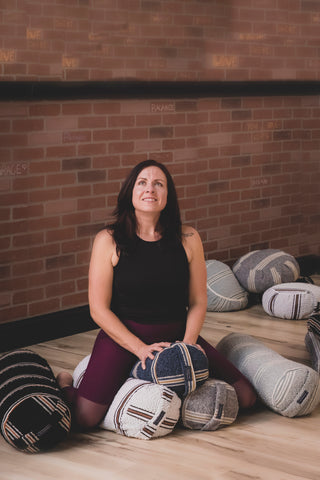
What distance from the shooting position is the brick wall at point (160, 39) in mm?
4312

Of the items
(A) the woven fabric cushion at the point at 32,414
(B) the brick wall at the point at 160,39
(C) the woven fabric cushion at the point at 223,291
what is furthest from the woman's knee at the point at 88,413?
(C) the woven fabric cushion at the point at 223,291

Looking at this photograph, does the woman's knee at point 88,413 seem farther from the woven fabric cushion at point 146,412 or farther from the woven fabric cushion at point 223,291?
→ the woven fabric cushion at point 223,291

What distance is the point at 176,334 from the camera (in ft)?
11.3

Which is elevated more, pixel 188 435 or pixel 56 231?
pixel 56 231

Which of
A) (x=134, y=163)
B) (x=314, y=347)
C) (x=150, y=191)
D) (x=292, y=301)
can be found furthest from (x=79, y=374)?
(x=292, y=301)

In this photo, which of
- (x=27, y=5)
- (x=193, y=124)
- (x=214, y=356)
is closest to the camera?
A: (x=214, y=356)

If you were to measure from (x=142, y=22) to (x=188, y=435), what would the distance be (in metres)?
2.62

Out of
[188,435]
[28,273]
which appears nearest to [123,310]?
[188,435]

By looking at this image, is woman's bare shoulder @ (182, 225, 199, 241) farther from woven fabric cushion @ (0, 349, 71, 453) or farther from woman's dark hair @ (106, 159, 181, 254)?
woven fabric cushion @ (0, 349, 71, 453)

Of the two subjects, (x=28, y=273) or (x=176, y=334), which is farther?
(x=28, y=273)

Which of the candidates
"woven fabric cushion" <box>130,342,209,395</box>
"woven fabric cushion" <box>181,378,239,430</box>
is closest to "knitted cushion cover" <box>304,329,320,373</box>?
"woven fabric cushion" <box>181,378,239,430</box>

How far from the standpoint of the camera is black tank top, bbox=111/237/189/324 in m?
3.39

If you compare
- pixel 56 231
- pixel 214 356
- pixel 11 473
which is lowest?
pixel 11 473

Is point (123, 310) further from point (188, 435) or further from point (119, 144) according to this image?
point (119, 144)
